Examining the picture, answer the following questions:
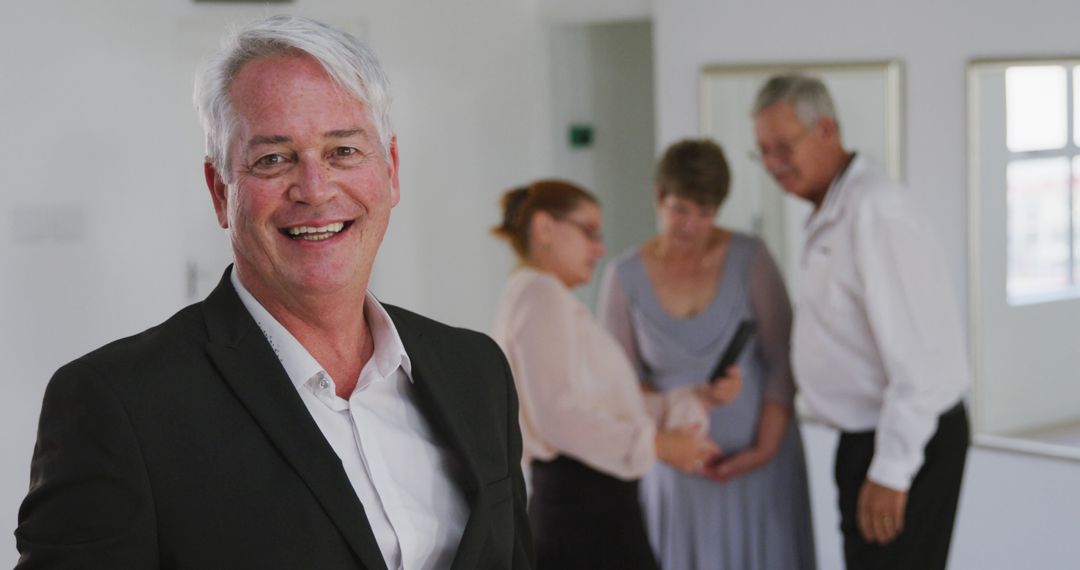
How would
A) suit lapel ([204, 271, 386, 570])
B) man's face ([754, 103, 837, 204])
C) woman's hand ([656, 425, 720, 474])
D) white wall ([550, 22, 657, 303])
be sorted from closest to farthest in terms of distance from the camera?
suit lapel ([204, 271, 386, 570]) < man's face ([754, 103, 837, 204]) < woman's hand ([656, 425, 720, 474]) < white wall ([550, 22, 657, 303])

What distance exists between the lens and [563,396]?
3.25 meters

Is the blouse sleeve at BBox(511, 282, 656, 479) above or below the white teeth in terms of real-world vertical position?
below

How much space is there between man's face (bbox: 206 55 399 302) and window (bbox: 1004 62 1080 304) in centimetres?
Result: 341

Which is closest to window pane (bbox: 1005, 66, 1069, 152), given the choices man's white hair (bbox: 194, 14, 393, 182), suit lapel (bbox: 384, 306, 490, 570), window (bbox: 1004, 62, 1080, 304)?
window (bbox: 1004, 62, 1080, 304)

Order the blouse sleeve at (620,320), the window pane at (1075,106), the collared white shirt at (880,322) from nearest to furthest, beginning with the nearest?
1. the collared white shirt at (880,322)
2. the blouse sleeve at (620,320)
3. the window pane at (1075,106)

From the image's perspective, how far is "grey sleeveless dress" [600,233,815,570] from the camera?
3.79m

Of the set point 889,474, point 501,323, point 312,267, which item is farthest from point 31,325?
point 312,267

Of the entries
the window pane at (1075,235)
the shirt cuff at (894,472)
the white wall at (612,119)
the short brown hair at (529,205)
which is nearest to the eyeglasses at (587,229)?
the short brown hair at (529,205)

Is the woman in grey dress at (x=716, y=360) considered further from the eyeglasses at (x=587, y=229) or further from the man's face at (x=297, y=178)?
the man's face at (x=297, y=178)

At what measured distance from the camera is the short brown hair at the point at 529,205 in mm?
3385

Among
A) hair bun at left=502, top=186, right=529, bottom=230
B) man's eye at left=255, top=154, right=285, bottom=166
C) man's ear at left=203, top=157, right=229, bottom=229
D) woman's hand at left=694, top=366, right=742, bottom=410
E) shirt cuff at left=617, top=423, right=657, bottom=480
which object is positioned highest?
man's eye at left=255, top=154, right=285, bottom=166

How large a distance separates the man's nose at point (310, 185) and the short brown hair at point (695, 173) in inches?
101

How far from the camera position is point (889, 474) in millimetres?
3248

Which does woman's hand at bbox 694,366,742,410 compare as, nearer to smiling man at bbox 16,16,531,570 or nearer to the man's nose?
smiling man at bbox 16,16,531,570
